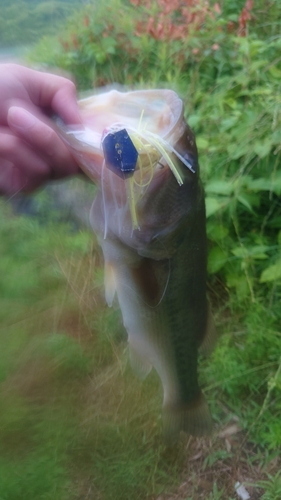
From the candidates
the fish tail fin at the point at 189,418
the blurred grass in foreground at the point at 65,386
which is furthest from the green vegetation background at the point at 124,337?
the fish tail fin at the point at 189,418

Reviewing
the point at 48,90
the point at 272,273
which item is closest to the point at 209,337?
the point at 272,273

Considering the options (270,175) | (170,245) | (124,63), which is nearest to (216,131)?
(270,175)

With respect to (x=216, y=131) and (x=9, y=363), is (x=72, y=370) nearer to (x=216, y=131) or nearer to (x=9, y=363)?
(x=9, y=363)

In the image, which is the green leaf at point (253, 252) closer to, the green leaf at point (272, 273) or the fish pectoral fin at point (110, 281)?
the green leaf at point (272, 273)

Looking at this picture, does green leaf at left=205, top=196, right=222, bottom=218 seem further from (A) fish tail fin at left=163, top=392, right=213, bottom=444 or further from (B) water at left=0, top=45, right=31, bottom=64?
(B) water at left=0, top=45, right=31, bottom=64

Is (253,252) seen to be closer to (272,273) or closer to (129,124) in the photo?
(272,273)

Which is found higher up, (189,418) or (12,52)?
(12,52)
